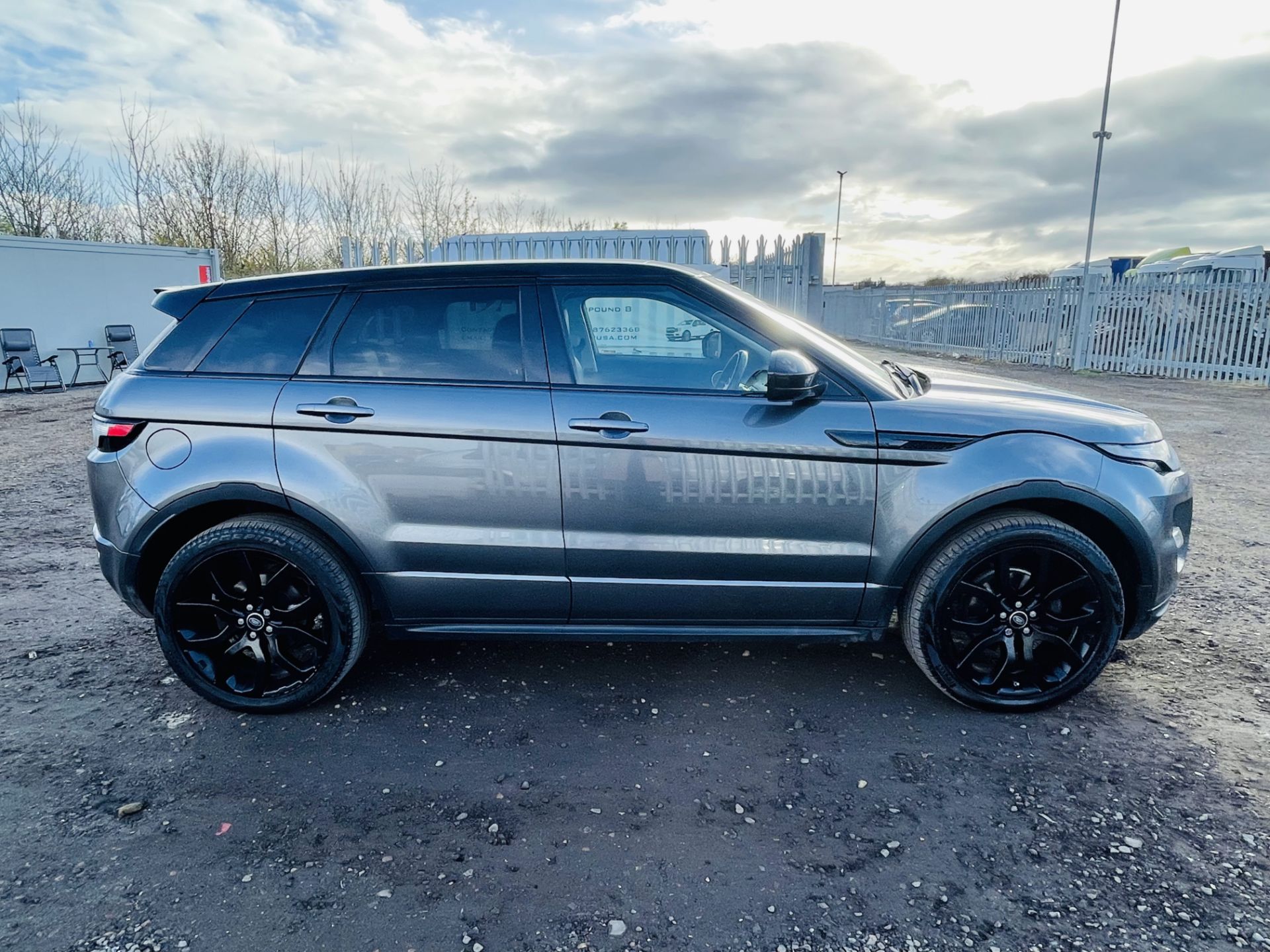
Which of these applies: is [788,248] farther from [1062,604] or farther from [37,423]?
[37,423]

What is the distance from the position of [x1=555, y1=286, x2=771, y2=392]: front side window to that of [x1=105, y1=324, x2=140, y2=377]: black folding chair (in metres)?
16.0

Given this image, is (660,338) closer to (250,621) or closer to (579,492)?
(579,492)

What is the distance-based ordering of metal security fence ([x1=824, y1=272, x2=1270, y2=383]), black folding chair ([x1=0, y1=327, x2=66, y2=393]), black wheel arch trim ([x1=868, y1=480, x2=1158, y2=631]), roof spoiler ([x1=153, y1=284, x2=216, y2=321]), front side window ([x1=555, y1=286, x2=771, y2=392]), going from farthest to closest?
metal security fence ([x1=824, y1=272, x2=1270, y2=383]), black folding chair ([x1=0, y1=327, x2=66, y2=393]), roof spoiler ([x1=153, y1=284, x2=216, y2=321]), front side window ([x1=555, y1=286, x2=771, y2=392]), black wheel arch trim ([x1=868, y1=480, x2=1158, y2=631])

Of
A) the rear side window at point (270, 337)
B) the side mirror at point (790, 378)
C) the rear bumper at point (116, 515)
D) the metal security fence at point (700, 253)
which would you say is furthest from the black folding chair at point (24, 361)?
the side mirror at point (790, 378)

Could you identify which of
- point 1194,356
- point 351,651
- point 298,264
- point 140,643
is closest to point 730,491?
point 351,651

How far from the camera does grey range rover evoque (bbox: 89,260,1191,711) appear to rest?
285cm

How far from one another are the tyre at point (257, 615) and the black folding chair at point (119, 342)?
1528 centimetres

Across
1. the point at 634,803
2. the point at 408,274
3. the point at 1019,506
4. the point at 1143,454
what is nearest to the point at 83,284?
the point at 408,274

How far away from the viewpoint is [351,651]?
3.02 m

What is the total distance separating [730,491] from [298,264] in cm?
2408

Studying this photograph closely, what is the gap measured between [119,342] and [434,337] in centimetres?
1615

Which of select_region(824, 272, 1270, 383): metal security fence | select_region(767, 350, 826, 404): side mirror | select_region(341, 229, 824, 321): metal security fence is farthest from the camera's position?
select_region(824, 272, 1270, 383): metal security fence

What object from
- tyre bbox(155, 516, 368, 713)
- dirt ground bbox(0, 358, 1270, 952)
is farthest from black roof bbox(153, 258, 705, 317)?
dirt ground bbox(0, 358, 1270, 952)

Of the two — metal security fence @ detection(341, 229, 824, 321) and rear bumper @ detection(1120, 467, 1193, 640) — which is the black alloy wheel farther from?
metal security fence @ detection(341, 229, 824, 321)
